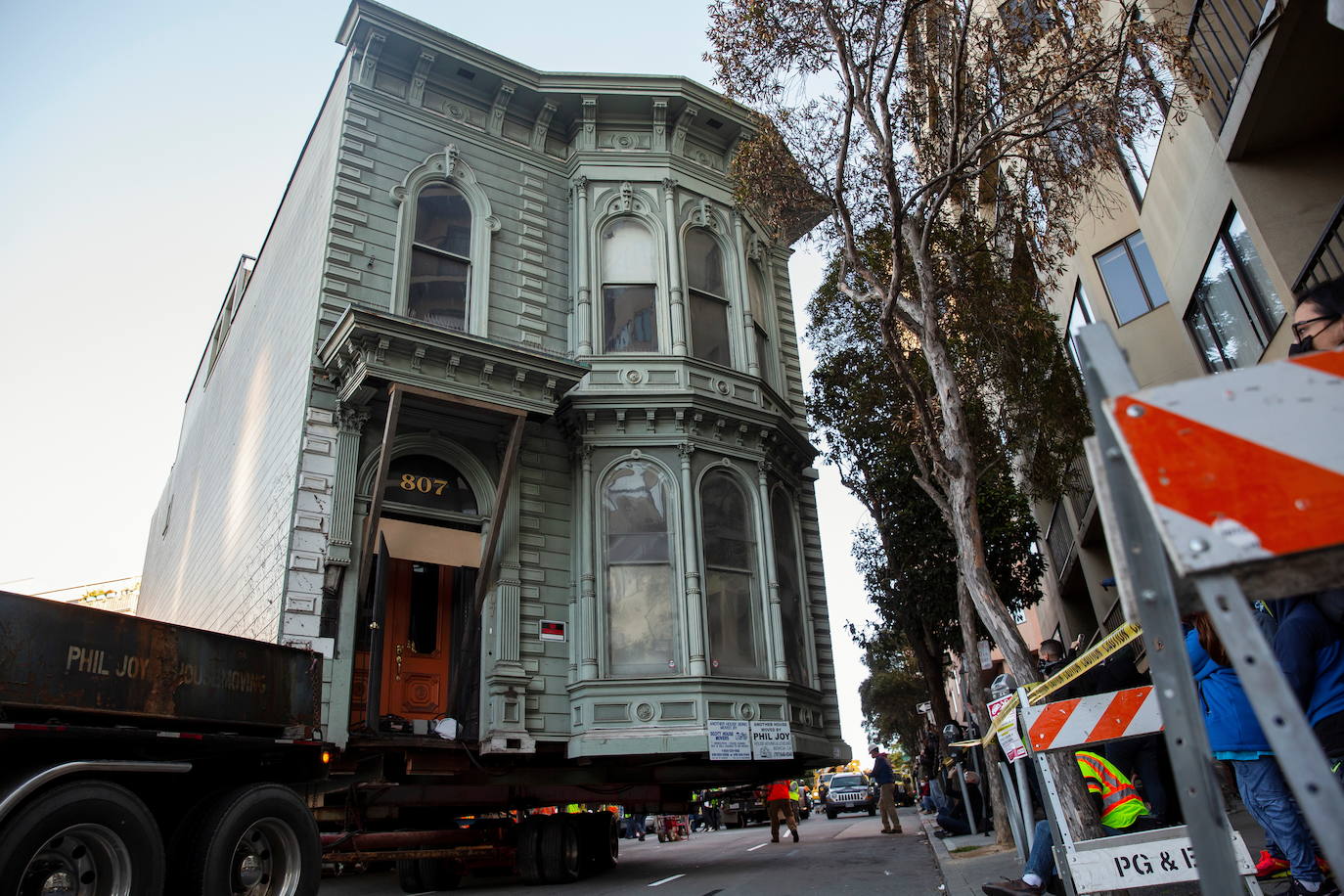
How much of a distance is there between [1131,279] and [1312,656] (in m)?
13.6

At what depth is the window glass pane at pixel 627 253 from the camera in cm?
1513

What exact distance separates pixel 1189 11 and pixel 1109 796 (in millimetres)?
10566

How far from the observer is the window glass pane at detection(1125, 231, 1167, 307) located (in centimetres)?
1515

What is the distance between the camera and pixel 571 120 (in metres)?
16.1

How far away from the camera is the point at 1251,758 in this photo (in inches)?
175

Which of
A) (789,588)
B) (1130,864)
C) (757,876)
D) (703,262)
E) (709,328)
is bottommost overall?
(757,876)

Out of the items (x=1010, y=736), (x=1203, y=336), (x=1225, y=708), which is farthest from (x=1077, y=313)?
(x=1225, y=708)

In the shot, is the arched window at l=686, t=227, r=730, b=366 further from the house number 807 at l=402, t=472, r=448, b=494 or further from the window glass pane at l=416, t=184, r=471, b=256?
the house number 807 at l=402, t=472, r=448, b=494

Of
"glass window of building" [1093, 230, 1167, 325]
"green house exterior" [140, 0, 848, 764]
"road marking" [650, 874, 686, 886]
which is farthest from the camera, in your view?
"glass window of building" [1093, 230, 1167, 325]

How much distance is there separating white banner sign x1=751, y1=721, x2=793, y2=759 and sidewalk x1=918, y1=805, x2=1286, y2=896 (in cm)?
236

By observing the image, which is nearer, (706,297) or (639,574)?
(639,574)

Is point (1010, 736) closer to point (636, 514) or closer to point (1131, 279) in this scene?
point (636, 514)

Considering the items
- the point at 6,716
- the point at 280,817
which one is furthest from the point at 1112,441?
the point at 280,817

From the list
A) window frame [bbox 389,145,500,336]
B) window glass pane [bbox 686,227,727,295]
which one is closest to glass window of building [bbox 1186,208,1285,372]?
window glass pane [bbox 686,227,727,295]
